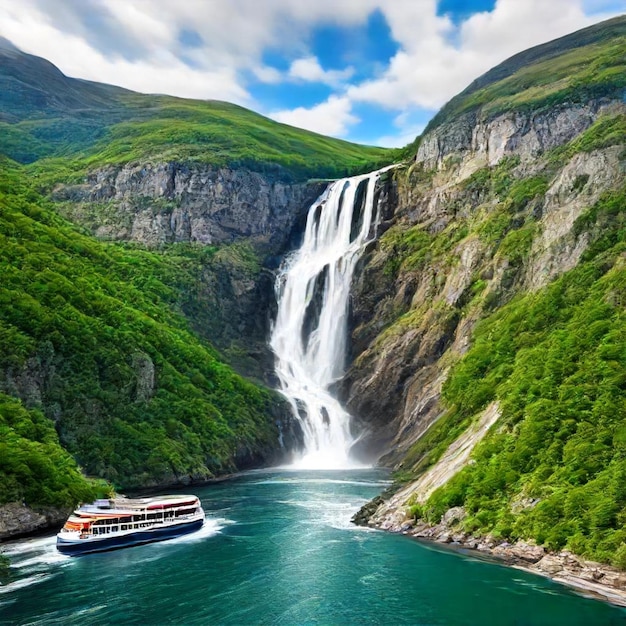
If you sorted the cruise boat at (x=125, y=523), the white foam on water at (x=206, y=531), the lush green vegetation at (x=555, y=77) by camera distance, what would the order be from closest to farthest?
the cruise boat at (x=125, y=523)
the white foam on water at (x=206, y=531)
the lush green vegetation at (x=555, y=77)

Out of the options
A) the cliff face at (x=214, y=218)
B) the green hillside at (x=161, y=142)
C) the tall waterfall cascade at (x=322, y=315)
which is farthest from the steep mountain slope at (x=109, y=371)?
the green hillside at (x=161, y=142)

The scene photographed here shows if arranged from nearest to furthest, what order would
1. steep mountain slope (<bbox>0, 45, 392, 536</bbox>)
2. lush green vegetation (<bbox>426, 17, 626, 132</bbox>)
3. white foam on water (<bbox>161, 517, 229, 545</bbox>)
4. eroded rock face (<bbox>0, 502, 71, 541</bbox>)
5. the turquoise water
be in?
the turquoise water, eroded rock face (<bbox>0, 502, 71, 541</bbox>), white foam on water (<bbox>161, 517, 229, 545</bbox>), steep mountain slope (<bbox>0, 45, 392, 536</bbox>), lush green vegetation (<bbox>426, 17, 626, 132</bbox>)

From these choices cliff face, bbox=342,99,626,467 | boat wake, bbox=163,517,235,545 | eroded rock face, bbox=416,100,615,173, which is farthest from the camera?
eroded rock face, bbox=416,100,615,173

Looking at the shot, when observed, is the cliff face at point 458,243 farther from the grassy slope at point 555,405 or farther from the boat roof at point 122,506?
the boat roof at point 122,506

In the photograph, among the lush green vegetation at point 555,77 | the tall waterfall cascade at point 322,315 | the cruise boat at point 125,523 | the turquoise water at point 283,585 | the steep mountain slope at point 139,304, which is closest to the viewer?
the turquoise water at point 283,585

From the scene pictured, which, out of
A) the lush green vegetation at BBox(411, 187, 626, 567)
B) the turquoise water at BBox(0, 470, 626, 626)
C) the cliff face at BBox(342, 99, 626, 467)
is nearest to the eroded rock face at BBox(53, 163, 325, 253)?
the cliff face at BBox(342, 99, 626, 467)

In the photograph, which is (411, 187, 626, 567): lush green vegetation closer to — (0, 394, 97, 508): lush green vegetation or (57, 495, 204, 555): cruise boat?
(57, 495, 204, 555): cruise boat
